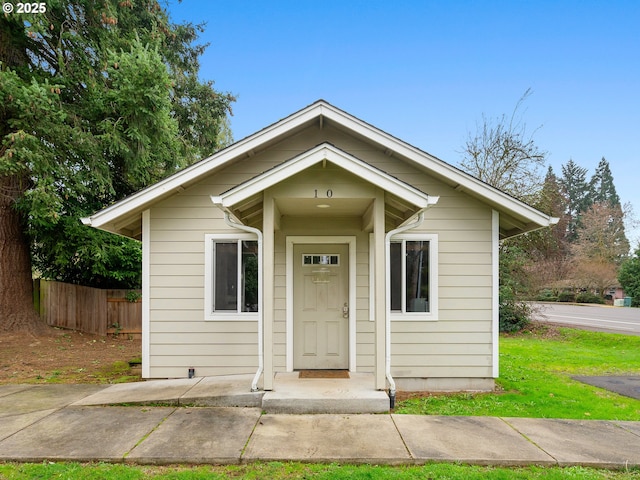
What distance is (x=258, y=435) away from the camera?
13.9ft

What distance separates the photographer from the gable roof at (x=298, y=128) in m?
5.88

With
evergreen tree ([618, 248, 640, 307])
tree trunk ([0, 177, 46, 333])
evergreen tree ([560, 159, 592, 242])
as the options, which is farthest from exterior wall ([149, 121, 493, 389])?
evergreen tree ([560, 159, 592, 242])

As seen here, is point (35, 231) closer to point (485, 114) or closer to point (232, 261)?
point (232, 261)

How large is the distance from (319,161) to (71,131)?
23.3ft

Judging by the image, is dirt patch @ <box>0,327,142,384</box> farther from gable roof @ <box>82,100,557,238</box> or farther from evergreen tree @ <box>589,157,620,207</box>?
evergreen tree @ <box>589,157,620,207</box>

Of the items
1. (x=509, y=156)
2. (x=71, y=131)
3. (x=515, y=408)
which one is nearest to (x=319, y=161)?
(x=515, y=408)

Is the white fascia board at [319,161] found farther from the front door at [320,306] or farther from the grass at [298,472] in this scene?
the grass at [298,472]

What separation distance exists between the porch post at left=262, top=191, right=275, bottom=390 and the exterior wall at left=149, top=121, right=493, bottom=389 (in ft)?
3.92

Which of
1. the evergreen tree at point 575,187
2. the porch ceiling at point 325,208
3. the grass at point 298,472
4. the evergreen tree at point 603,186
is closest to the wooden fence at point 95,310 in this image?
the porch ceiling at point 325,208

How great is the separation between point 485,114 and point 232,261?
12946 millimetres

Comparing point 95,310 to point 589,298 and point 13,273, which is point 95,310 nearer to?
point 13,273

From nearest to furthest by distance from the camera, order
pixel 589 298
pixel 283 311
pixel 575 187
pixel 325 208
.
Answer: pixel 325 208
pixel 283 311
pixel 589 298
pixel 575 187

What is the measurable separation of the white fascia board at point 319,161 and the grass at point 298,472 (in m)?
2.93

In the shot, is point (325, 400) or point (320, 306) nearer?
point (325, 400)
